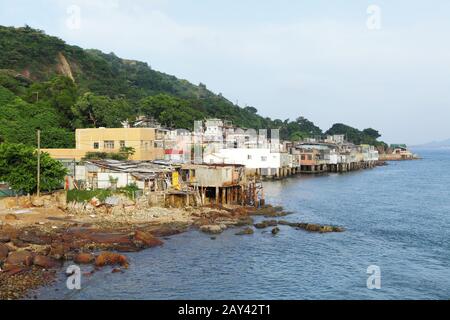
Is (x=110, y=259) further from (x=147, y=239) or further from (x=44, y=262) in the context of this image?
(x=147, y=239)

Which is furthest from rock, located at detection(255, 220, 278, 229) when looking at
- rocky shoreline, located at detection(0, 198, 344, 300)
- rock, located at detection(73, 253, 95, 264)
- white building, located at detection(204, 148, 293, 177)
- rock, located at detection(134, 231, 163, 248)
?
white building, located at detection(204, 148, 293, 177)

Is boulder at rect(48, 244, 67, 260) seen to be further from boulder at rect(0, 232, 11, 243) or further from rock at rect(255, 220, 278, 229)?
rock at rect(255, 220, 278, 229)

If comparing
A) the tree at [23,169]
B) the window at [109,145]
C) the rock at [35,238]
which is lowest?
the rock at [35,238]

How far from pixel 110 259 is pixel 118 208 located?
41.7 feet

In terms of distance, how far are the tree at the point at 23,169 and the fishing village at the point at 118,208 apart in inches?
45.5

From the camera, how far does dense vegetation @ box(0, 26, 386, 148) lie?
6397 cm

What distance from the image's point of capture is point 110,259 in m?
28.9

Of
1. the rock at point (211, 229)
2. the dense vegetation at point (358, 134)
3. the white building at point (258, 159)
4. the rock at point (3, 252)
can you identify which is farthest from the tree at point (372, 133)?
the rock at point (3, 252)

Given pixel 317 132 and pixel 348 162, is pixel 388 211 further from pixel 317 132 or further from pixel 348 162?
pixel 317 132

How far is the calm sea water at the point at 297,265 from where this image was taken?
82.5 ft

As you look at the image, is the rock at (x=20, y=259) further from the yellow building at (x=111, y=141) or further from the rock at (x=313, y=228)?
the yellow building at (x=111, y=141)

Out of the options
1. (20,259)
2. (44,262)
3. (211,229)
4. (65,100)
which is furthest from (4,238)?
(65,100)
